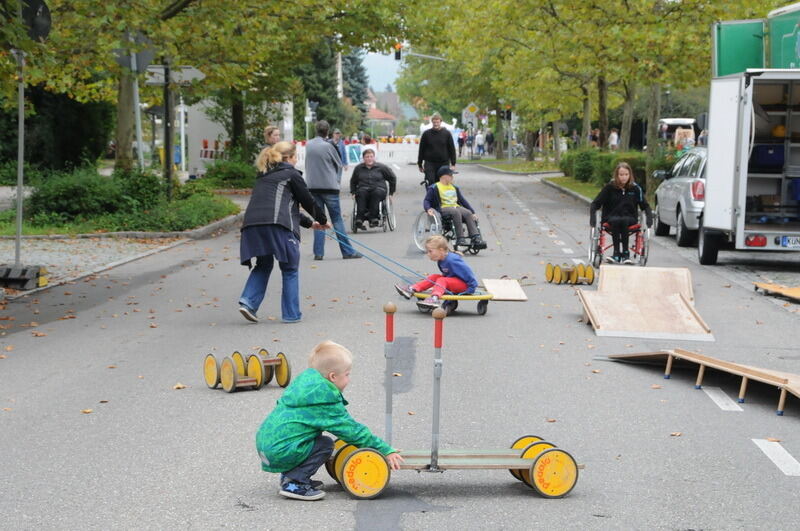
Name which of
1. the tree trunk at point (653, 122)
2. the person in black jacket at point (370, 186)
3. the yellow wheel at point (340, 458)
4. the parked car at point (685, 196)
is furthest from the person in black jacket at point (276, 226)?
the tree trunk at point (653, 122)

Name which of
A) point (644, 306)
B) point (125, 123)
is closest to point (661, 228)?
point (125, 123)

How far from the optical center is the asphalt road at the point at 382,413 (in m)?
5.42

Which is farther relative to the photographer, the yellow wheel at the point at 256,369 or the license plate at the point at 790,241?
the license plate at the point at 790,241

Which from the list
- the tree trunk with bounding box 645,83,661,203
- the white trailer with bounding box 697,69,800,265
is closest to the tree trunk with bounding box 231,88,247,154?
the tree trunk with bounding box 645,83,661,203

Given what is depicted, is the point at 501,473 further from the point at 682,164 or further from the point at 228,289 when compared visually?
the point at 682,164

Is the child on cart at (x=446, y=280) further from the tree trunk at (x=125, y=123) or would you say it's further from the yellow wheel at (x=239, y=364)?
the tree trunk at (x=125, y=123)

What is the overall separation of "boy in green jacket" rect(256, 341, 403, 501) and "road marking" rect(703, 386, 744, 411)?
3.08 meters

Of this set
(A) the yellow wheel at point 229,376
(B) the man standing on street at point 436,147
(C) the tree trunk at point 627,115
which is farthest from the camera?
(C) the tree trunk at point 627,115

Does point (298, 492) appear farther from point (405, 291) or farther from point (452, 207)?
point (452, 207)

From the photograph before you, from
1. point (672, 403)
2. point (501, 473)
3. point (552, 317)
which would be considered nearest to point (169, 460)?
point (501, 473)

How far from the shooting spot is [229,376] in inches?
317

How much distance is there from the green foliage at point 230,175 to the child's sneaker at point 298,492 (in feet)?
94.2

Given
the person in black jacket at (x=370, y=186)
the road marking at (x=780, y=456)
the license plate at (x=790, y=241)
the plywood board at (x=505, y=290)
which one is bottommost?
the road marking at (x=780, y=456)

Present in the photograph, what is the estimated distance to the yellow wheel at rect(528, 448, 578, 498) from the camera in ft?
18.4
